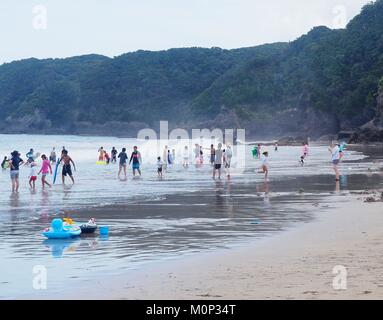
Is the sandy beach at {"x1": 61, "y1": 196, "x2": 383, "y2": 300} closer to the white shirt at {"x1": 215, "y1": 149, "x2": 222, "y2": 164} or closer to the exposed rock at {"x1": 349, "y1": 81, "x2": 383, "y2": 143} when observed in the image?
the white shirt at {"x1": 215, "y1": 149, "x2": 222, "y2": 164}

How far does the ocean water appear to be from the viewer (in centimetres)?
1120

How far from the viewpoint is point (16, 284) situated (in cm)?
979

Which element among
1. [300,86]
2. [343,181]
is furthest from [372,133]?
[300,86]

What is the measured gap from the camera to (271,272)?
397 inches

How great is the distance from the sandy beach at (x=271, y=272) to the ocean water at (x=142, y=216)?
62 cm

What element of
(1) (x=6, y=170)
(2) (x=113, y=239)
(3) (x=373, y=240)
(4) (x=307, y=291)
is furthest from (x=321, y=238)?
(1) (x=6, y=170)

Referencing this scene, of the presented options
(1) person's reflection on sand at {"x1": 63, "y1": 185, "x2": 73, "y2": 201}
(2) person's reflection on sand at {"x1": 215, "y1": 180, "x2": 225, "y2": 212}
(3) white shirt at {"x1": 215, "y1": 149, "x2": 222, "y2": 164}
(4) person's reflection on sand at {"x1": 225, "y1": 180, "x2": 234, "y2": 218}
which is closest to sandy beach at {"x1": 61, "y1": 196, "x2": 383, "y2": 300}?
(4) person's reflection on sand at {"x1": 225, "y1": 180, "x2": 234, "y2": 218}

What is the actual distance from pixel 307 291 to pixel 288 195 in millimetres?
13886

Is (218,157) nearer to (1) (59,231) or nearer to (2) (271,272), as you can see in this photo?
(1) (59,231)

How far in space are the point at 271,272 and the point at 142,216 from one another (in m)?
7.86

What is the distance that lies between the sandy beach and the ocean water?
0.62 metres

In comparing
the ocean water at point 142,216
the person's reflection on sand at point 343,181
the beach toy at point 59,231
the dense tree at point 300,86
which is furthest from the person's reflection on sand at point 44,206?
the dense tree at point 300,86

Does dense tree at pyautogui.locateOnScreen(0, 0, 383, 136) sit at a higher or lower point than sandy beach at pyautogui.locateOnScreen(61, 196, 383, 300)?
higher
